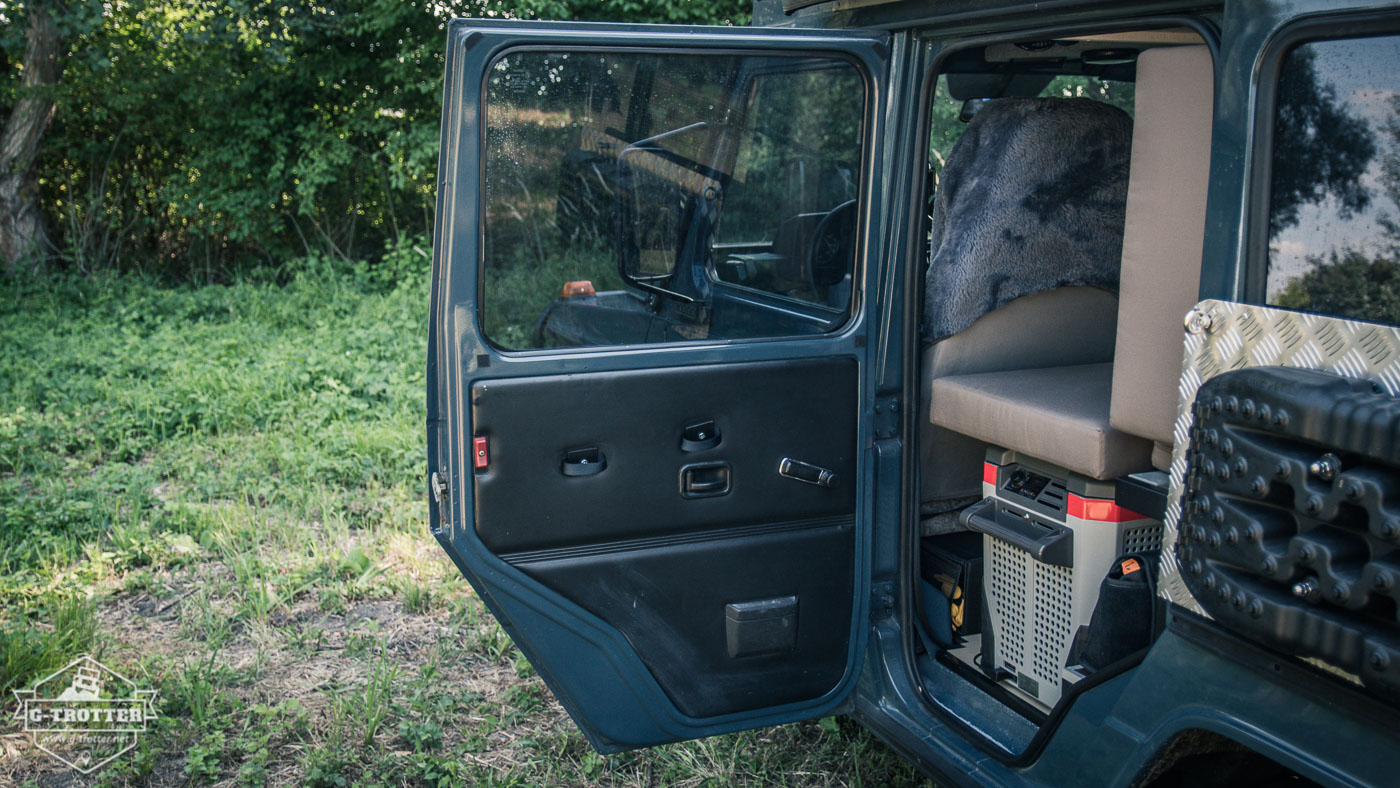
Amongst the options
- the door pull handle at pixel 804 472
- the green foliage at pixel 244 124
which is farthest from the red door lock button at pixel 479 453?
the green foliage at pixel 244 124

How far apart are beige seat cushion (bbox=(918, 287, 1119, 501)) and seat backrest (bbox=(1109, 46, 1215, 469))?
59 centimetres

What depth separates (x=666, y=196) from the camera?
2.47 meters

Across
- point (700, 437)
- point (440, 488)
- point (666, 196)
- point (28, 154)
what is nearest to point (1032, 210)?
point (666, 196)

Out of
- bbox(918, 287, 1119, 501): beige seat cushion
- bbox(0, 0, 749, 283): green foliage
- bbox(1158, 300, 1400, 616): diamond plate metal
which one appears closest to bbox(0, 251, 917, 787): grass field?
bbox(918, 287, 1119, 501): beige seat cushion

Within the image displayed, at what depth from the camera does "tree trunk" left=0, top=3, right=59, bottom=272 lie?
29.8 ft

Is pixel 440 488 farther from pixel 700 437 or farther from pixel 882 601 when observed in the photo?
pixel 882 601

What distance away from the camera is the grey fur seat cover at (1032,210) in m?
2.71

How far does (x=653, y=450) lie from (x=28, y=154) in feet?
30.7

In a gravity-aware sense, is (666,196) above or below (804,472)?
above

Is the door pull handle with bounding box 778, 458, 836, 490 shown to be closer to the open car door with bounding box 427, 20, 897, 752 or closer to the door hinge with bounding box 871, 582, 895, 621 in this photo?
the open car door with bounding box 427, 20, 897, 752

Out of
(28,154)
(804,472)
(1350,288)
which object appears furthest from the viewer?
(28,154)

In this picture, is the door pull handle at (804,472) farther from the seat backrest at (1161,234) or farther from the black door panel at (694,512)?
the seat backrest at (1161,234)

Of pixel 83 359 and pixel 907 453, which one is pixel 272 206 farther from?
pixel 907 453
